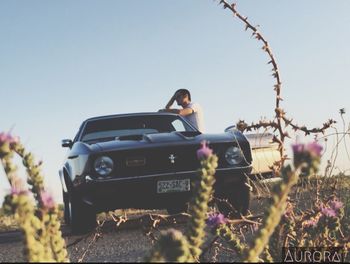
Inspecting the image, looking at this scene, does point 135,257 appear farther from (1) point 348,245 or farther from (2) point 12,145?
(2) point 12,145

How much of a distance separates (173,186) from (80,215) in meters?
1.12

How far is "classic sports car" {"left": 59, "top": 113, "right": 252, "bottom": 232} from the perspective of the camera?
648cm

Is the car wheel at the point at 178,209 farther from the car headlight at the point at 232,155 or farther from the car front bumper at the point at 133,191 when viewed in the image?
the car headlight at the point at 232,155

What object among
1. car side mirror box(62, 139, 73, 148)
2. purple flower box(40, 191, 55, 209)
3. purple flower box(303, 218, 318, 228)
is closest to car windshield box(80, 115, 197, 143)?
car side mirror box(62, 139, 73, 148)

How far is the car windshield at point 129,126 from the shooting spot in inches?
305

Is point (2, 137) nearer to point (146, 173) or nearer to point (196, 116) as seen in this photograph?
point (146, 173)

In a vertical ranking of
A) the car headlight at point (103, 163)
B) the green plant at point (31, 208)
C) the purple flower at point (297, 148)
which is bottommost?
the car headlight at point (103, 163)

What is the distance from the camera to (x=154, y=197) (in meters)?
6.57

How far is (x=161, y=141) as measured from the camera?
264 inches

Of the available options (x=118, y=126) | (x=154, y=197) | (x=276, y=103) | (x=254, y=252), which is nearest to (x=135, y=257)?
(x=154, y=197)

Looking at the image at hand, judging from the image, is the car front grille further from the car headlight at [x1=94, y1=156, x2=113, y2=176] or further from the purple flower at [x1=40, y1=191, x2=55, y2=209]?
the purple flower at [x1=40, y1=191, x2=55, y2=209]

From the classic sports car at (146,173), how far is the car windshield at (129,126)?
0.78 metres

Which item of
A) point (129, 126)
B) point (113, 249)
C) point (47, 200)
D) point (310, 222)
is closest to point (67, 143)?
point (129, 126)

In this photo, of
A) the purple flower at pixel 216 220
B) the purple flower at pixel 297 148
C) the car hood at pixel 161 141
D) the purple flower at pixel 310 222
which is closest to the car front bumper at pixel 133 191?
the car hood at pixel 161 141
